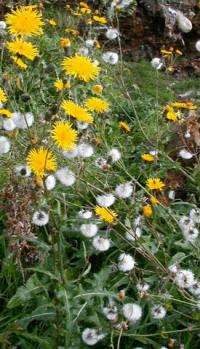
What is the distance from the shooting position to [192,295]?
2.40 meters

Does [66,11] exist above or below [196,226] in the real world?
below

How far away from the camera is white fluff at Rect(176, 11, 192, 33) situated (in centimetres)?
851

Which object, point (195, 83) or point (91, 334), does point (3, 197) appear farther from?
point (195, 83)

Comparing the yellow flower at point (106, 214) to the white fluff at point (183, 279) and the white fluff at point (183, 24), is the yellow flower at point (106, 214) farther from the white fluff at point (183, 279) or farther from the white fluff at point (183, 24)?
the white fluff at point (183, 24)

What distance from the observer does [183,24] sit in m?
8.52

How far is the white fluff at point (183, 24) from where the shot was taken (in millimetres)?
8508

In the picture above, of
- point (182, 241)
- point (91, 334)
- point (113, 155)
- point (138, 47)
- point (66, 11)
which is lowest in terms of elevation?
point (138, 47)

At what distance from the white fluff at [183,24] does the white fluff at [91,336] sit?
22.9ft

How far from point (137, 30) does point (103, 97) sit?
3303 millimetres

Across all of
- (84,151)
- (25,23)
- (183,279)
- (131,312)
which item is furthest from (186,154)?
(25,23)

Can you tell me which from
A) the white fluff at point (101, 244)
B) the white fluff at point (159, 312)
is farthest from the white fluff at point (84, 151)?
the white fluff at point (159, 312)

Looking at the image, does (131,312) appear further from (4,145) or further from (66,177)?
(4,145)

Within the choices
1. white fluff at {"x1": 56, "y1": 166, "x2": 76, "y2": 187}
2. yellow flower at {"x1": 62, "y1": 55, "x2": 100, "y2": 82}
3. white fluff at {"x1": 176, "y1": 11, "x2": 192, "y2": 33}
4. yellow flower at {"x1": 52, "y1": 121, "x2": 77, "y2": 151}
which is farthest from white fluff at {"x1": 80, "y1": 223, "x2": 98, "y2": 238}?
white fluff at {"x1": 176, "y1": 11, "x2": 192, "y2": 33}

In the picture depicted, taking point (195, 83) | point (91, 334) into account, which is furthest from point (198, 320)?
point (195, 83)
